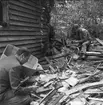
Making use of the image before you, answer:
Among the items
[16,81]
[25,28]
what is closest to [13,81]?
[16,81]

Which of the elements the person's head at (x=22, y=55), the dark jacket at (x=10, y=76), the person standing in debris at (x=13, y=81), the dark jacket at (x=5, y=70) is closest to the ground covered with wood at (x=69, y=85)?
the person standing in debris at (x=13, y=81)

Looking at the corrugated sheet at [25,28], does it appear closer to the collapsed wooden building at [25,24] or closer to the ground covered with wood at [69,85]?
the collapsed wooden building at [25,24]

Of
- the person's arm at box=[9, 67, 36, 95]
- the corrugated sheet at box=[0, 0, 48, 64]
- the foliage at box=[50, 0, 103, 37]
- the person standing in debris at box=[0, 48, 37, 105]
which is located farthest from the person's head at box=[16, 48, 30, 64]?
the foliage at box=[50, 0, 103, 37]

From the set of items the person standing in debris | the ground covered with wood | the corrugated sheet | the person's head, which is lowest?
the ground covered with wood

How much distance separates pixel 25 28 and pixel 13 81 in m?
3.58

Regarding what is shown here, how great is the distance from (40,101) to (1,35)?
2.39m

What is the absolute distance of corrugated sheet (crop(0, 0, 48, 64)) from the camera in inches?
208

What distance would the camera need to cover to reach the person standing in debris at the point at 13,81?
3195 mm

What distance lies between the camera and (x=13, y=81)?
126 inches

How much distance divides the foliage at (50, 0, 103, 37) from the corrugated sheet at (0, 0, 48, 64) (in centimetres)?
614

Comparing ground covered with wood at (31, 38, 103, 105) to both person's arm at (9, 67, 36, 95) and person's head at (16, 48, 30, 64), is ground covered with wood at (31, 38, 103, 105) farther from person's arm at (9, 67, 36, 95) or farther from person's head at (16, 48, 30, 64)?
person's head at (16, 48, 30, 64)

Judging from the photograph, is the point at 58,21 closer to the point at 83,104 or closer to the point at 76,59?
the point at 76,59

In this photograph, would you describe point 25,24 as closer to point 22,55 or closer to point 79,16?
point 22,55

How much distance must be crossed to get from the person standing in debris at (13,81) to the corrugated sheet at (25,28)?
1.71m
